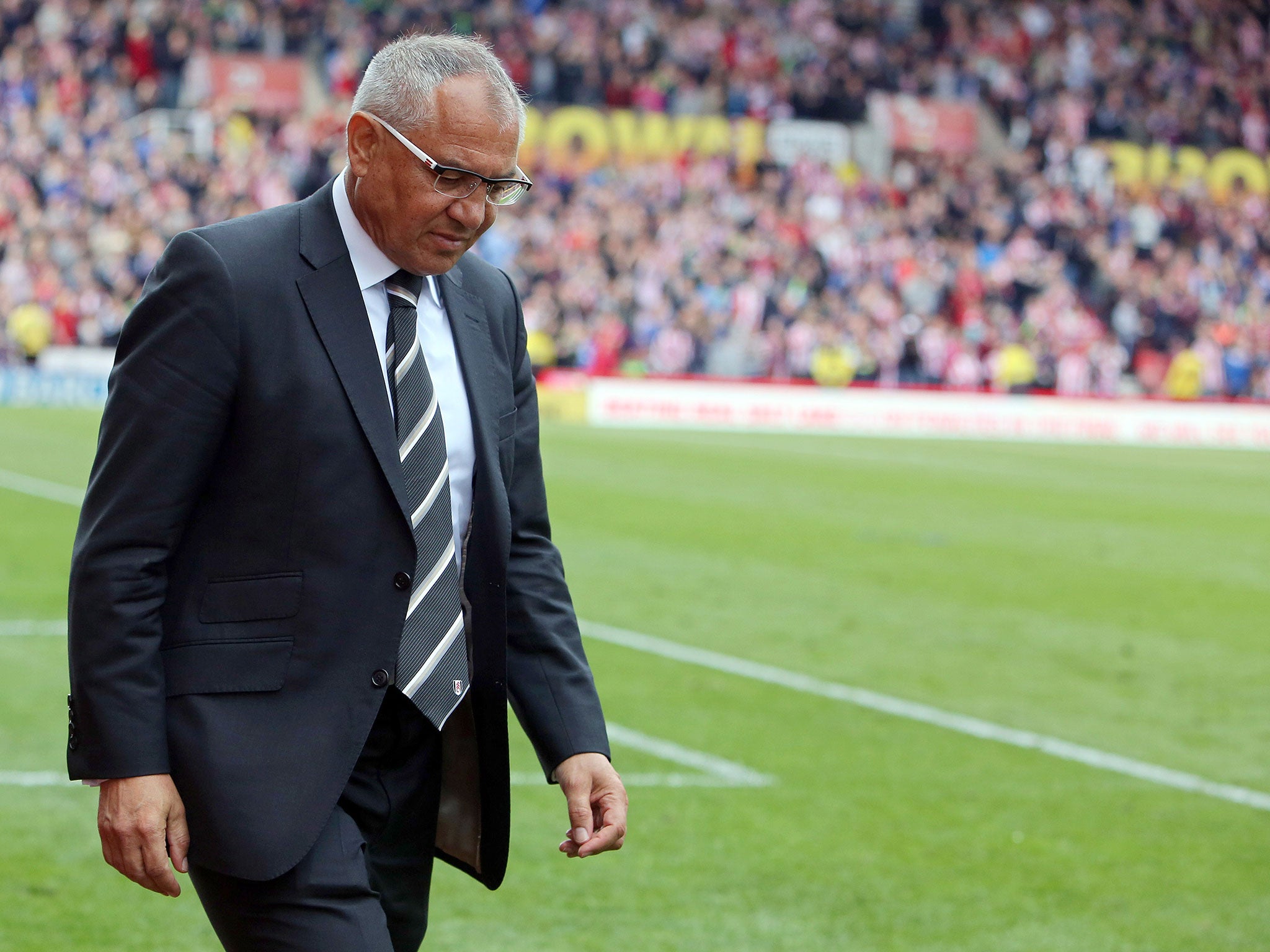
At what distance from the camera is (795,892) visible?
17.9 feet

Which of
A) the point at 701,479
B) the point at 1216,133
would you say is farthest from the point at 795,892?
the point at 1216,133

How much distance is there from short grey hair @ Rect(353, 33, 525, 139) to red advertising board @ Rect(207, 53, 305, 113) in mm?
30753

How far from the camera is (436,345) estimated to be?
2.82 meters

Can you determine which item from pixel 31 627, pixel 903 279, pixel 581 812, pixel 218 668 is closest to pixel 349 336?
pixel 218 668

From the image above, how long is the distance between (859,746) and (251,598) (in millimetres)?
5140

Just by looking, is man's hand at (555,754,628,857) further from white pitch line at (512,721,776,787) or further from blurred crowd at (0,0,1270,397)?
blurred crowd at (0,0,1270,397)

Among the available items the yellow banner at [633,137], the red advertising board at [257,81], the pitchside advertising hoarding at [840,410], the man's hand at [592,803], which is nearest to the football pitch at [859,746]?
the man's hand at [592,803]

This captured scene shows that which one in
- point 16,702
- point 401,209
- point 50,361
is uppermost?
point 401,209

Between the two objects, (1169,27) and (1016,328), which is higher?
(1169,27)

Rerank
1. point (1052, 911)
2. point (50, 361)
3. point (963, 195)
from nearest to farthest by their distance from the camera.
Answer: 1. point (1052, 911)
2. point (50, 361)
3. point (963, 195)

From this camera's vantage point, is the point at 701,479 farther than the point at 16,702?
Yes

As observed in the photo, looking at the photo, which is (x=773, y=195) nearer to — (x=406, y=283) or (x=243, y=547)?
(x=406, y=283)

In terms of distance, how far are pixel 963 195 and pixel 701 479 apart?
63.7 ft

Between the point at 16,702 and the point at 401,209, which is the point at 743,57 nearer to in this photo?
the point at 16,702
